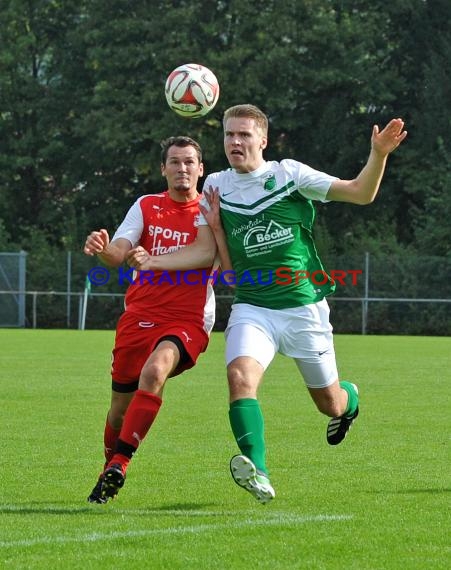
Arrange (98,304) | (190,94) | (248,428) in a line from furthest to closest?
(98,304)
(190,94)
(248,428)

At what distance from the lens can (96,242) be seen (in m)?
6.93

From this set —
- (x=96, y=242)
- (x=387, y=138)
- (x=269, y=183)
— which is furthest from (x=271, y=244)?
(x=96, y=242)

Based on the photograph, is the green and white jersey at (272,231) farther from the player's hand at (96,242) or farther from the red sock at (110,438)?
the red sock at (110,438)

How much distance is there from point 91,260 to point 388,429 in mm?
27746

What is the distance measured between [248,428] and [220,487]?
3.34ft

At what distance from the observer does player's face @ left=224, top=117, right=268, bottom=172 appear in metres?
6.75

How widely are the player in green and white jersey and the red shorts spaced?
344mm

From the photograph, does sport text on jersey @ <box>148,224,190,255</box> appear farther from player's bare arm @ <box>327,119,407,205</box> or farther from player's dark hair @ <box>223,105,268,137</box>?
player's bare arm @ <box>327,119,407,205</box>

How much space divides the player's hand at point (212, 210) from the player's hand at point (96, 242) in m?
0.61

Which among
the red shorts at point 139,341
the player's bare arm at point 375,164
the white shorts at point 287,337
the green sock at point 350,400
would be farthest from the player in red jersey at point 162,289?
the green sock at point 350,400

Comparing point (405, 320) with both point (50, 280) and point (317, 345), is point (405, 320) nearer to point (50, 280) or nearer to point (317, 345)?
point (50, 280)

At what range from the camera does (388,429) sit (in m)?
10.6

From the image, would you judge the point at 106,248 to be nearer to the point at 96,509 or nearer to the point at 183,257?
the point at 183,257

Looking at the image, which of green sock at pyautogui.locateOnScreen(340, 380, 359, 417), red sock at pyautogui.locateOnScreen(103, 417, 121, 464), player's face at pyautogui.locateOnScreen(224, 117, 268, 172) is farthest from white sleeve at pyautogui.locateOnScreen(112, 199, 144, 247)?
green sock at pyautogui.locateOnScreen(340, 380, 359, 417)
